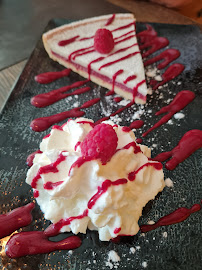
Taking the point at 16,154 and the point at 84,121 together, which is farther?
the point at 16,154

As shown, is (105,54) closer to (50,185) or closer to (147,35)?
(147,35)

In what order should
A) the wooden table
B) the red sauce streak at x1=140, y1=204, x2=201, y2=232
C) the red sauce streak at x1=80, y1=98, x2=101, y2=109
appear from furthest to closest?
the wooden table < the red sauce streak at x1=80, y1=98, x2=101, y2=109 < the red sauce streak at x1=140, y1=204, x2=201, y2=232

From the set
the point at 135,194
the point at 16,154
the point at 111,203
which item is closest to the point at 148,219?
the point at 135,194

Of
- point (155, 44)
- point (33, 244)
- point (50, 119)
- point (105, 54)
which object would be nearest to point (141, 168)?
point (33, 244)

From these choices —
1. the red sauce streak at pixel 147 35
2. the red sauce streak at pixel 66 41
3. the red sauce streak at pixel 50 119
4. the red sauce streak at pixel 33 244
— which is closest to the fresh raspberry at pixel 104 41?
the red sauce streak at pixel 66 41

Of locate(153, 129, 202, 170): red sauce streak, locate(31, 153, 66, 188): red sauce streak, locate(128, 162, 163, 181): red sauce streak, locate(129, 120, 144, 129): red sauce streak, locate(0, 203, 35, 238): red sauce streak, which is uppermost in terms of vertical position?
locate(31, 153, 66, 188): red sauce streak

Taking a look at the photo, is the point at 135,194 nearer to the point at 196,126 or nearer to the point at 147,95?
the point at 196,126

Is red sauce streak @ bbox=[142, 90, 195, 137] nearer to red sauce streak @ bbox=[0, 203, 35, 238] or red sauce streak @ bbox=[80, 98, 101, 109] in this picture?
red sauce streak @ bbox=[80, 98, 101, 109]

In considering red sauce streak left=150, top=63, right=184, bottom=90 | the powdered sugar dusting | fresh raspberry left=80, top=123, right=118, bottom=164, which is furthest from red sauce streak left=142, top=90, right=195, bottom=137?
the powdered sugar dusting
